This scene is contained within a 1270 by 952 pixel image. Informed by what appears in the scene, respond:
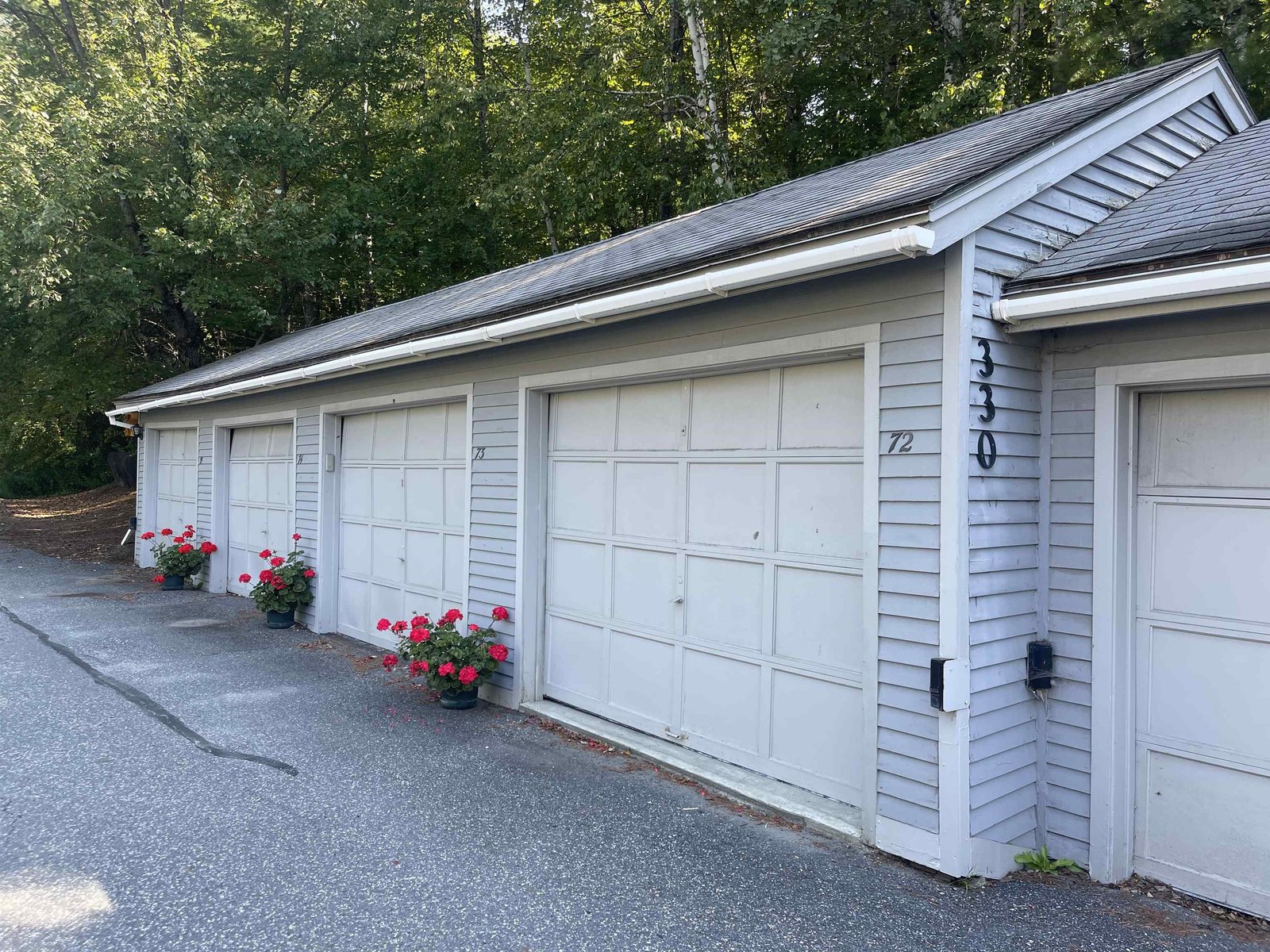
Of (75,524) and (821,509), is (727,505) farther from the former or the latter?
(75,524)

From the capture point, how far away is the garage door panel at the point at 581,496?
5.70 meters

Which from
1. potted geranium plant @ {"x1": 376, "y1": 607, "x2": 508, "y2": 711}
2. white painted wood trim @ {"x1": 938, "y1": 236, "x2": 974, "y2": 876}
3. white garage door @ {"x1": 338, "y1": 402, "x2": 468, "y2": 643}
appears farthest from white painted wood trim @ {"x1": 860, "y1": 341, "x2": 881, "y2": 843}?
white garage door @ {"x1": 338, "y1": 402, "x2": 468, "y2": 643}

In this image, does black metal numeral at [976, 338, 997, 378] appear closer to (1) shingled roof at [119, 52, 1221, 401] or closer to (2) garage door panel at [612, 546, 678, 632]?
(1) shingled roof at [119, 52, 1221, 401]

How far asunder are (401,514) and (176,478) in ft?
22.8

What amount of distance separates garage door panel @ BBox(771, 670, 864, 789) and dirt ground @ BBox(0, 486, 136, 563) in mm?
13688

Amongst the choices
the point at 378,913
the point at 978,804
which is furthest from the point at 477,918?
the point at 978,804

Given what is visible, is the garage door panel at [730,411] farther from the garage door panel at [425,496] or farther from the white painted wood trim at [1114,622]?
the garage door panel at [425,496]

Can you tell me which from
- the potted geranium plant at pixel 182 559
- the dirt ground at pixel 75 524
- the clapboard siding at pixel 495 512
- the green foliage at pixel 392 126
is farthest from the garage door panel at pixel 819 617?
the dirt ground at pixel 75 524

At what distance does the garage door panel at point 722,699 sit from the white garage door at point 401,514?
259cm

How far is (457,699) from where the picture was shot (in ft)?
20.1

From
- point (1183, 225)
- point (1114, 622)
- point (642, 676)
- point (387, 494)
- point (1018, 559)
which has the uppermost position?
point (1183, 225)

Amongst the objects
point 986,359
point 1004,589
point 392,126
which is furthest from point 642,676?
point 392,126

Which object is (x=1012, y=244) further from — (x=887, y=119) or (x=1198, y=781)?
(x=887, y=119)

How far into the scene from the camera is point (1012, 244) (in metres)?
3.88
